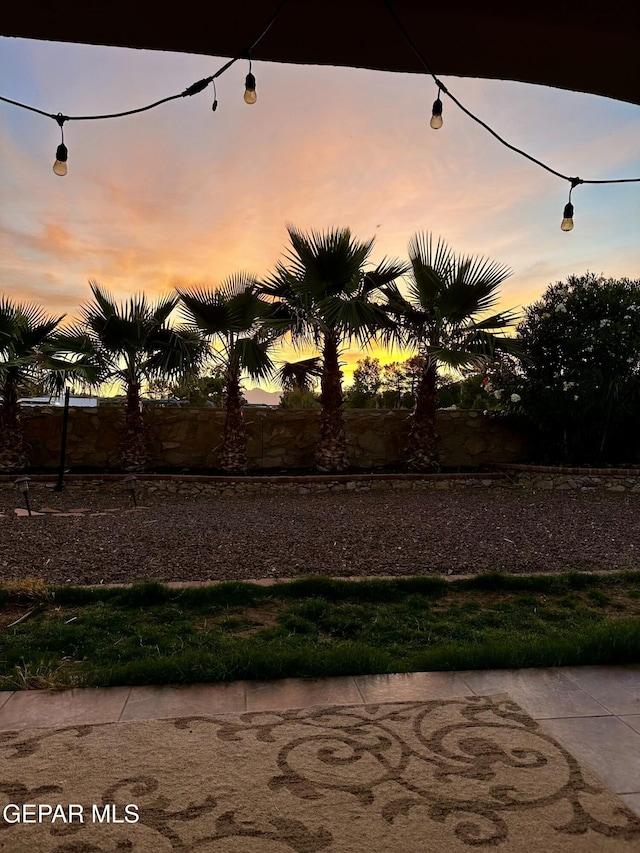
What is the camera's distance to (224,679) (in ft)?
7.18

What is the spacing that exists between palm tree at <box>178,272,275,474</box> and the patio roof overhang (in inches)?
222

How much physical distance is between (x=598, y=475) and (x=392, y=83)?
20.2ft

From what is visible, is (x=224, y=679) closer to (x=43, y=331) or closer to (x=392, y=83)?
(x=392, y=83)

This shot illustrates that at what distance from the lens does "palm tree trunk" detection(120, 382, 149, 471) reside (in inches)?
337

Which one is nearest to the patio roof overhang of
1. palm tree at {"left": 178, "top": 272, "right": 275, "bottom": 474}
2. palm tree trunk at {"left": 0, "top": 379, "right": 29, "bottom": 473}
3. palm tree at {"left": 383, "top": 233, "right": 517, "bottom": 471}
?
palm tree at {"left": 383, "top": 233, "right": 517, "bottom": 471}

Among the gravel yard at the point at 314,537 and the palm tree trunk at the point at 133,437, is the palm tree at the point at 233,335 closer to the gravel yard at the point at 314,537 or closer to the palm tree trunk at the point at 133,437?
the palm tree trunk at the point at 133,437

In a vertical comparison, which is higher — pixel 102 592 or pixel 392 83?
pixel 392 83

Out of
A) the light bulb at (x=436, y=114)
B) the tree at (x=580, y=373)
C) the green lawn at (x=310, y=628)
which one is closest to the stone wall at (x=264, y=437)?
the tree at (x=580, y=373)

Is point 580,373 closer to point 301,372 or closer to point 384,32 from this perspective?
point 301,372

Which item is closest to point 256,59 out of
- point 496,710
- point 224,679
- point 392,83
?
point 392,83

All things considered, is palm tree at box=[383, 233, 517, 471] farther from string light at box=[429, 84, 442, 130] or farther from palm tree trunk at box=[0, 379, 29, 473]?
palm tree trunk at box=[0, 379, 29, 473]

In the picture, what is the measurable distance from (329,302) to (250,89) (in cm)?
530

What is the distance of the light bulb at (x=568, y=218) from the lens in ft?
9.05

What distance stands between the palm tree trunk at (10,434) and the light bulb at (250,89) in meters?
7.41
